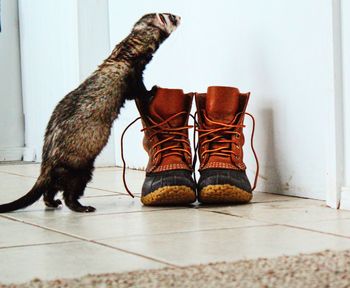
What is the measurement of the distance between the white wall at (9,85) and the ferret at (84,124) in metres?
2.55

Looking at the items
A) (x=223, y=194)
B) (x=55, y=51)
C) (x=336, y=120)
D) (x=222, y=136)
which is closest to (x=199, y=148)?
(x=222, y=136)

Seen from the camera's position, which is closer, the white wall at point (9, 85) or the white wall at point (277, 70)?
the white wall at point (277, 70)

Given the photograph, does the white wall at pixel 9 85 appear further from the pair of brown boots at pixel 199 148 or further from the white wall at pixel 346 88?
the white wall at pixel 346 88

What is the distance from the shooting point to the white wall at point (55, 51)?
3803 millimetres

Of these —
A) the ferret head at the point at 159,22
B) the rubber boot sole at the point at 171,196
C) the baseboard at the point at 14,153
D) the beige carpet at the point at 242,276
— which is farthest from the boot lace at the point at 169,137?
the baseboard at the point at 14,153

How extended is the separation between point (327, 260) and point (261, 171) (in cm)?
120

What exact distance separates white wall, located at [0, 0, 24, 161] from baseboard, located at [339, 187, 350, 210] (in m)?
3.01

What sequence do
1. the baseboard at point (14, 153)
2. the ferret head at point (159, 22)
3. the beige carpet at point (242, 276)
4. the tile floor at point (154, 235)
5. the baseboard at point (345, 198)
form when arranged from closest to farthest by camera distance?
1. the beige carpet at point (242, 276)
2. the tile floor at point (154, 235)
3. the baseboard at point (345, 198)
4. the ferret head at point (159, 22)
5. the baseboard at point (14, 153)

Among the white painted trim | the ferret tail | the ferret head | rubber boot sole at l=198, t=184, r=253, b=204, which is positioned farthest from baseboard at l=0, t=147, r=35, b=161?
the white painted trim

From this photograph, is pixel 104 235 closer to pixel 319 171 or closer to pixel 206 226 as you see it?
pixel 206 226

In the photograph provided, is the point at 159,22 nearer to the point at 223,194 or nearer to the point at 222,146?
the point at 222,146

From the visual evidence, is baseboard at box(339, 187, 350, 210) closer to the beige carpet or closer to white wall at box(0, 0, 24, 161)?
the beige carpet

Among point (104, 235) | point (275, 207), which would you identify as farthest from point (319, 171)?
point (104, 235)

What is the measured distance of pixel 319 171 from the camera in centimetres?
219
